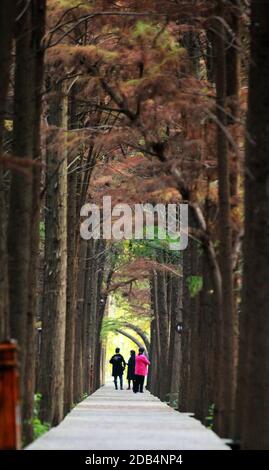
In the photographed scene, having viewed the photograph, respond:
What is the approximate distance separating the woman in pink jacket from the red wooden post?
36369 mm

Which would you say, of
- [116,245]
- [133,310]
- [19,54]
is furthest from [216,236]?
[133,310]

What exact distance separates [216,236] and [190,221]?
4676 mm

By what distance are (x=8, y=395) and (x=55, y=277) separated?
13887mm

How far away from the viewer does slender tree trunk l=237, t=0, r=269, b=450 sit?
14.3m

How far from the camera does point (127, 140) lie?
79.6ft

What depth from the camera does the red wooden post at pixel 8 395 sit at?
11.1m

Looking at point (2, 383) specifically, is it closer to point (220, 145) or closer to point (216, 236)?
point (220, 145)

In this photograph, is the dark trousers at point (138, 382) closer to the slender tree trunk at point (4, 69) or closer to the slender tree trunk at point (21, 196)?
the slender tree trunk at point (21, 196)

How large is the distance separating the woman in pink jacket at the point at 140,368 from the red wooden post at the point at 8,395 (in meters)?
36.4

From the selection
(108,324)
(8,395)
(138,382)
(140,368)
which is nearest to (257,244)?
(8,395)

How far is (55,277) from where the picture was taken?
25.0m

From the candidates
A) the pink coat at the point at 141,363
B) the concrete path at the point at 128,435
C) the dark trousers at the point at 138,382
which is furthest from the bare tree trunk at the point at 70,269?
the dark trousers at the point at 138,382

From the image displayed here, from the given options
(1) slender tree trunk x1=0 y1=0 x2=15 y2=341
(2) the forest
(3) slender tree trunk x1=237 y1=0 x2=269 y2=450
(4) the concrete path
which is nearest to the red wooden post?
(2) the forest

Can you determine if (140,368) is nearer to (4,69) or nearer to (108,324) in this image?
(108,324)
